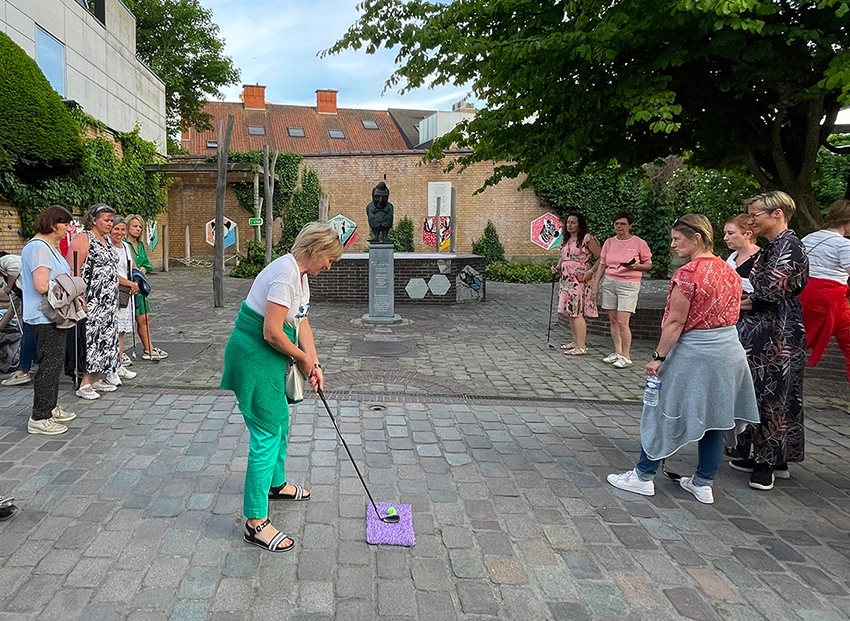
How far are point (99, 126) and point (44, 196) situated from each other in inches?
189

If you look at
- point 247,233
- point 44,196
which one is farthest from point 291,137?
point 44,196

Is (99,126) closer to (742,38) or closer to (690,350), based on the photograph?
(742,38)

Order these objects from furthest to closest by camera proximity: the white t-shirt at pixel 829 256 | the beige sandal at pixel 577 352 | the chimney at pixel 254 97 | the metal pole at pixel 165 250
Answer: the chimney at pixel 254 97 → the metal pole at pixel 165 250 → the beige sandal at pixel 577 352 → the white t-shirt at pixel 829 256

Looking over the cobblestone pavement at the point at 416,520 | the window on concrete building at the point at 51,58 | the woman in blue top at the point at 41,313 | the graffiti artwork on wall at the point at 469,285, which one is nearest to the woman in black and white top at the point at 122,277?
the cobblestone pavement at the point at 416,520

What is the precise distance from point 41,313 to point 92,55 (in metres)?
16.6

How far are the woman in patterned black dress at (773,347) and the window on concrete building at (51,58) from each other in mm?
→ 16458

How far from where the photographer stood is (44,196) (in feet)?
45.5

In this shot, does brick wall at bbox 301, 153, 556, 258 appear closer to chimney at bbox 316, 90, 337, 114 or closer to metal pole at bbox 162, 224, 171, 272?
metal pole at bbox 162, 224, 171, 272

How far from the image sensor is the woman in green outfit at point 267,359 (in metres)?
2.90

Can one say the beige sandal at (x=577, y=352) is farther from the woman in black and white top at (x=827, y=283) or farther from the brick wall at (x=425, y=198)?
the brick wall at (x=425, y=198)

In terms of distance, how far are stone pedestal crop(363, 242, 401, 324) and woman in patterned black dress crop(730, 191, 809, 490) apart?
690 cm

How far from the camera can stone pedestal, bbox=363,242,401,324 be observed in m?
10.3

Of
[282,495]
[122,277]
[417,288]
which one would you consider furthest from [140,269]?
[417,288]

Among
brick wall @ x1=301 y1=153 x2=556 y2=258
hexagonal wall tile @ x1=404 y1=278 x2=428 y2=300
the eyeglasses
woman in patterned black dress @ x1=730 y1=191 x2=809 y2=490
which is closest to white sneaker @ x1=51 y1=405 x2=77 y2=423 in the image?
woman in patterned black dress @ x1=730 y1=191 x2=809 y2=490
